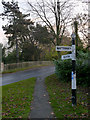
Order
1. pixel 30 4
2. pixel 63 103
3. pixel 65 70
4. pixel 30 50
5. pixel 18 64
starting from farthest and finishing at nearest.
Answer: pixel 30 50, pixel 18 64, pixel 30 4, pixel 65 70, pixel 63 103

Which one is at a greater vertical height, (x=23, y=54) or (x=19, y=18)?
(x=19, y=18)

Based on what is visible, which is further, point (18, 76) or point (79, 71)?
point (18, 76)

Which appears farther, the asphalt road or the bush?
the asphalt road

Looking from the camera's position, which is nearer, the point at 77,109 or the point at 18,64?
the point at 77,109

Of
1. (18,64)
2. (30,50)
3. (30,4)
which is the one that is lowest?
(18,64)

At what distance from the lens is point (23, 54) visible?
50.0 metres

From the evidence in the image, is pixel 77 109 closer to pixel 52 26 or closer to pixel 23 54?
pixel 52 26

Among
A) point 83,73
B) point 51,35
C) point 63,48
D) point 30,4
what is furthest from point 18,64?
point 63,48

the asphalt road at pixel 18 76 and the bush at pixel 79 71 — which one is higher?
the bush at pixel 79 71

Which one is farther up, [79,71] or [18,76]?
[79,71]

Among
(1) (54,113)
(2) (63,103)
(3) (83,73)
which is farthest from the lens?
(3) (83,73)

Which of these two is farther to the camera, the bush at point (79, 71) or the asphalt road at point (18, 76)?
the asphalt road at point (18, 76)

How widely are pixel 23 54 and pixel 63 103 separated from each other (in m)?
42.5

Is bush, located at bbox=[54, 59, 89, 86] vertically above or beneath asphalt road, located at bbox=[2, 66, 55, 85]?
above
